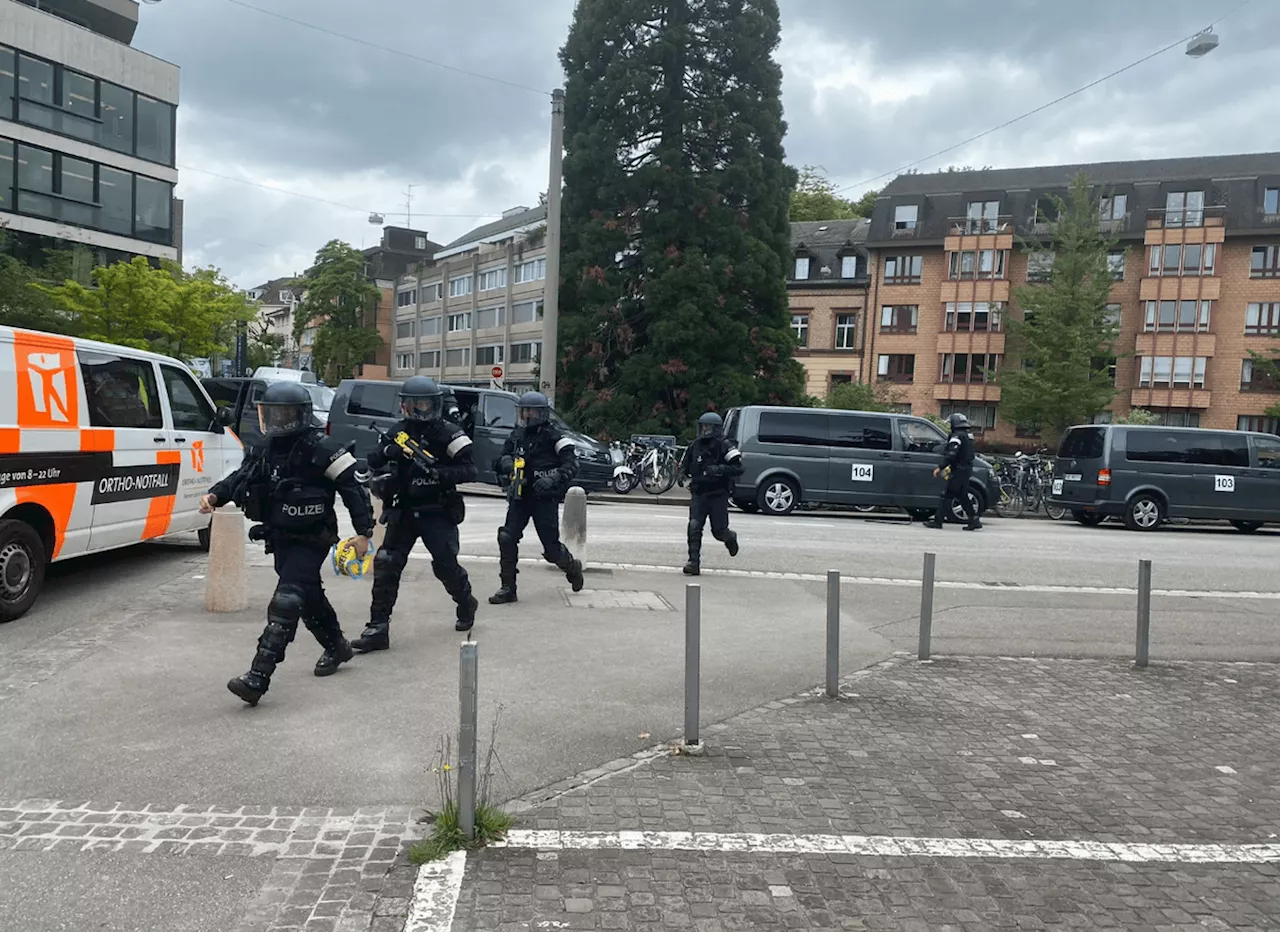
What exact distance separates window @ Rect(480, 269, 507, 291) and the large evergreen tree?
37.5 meters

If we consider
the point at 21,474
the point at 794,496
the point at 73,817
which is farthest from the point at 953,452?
the point at 73,817

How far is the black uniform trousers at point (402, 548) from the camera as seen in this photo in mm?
6500

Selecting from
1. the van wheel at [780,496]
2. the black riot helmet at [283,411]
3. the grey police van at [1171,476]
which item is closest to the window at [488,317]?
the van wheel at [780,496]

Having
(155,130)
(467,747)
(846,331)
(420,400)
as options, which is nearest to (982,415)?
(846,331)

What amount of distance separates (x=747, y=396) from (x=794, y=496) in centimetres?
1020

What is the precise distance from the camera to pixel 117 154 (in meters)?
34.4

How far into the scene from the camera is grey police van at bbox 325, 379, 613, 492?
18594 mm

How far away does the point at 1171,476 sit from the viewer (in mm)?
17797

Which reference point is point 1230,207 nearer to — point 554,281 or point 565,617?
point 554,281

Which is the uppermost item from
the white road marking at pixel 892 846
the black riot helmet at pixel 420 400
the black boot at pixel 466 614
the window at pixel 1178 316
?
the window at pixel 1178 316

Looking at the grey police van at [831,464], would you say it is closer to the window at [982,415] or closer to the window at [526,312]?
the window at [982,415]

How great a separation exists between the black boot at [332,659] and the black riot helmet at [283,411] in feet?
4.41

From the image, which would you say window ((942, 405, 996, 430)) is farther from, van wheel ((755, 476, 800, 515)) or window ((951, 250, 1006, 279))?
van wheel ((755, 476, 800, 515))

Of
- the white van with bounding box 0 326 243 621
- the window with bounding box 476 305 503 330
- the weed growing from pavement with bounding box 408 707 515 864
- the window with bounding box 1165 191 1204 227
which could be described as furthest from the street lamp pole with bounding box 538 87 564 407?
the window with bounding box 476 305 503 330
